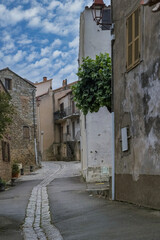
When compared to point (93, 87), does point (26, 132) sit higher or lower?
lower

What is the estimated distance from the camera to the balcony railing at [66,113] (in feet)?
148

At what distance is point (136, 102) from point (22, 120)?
29.4m

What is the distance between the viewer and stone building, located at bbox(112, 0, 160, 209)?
316 inches

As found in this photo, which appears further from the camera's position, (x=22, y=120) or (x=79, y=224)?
(x=22, y=120)

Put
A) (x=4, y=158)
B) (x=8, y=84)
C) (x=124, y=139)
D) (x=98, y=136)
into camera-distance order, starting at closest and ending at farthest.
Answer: (x=124, y=139), (x=98, y=136), (x=4, y=158), (x=8, y=84)

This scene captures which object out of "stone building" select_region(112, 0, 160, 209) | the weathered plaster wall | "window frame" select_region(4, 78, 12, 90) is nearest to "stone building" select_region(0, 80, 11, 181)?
"window frame" select_region(4, 78, 12, 90)

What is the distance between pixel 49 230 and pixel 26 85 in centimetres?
3206

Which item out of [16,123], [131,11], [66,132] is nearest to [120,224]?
[131,11]

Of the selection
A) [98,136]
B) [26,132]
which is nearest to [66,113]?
[26,132]

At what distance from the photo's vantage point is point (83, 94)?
540 inches

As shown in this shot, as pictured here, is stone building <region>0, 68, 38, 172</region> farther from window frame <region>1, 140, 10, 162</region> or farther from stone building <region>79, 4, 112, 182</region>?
stone building <region>79, 4, 112, 182</region>

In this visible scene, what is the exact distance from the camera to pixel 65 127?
4994 cm

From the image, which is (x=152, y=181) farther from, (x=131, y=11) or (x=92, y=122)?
(x=92, y=122)

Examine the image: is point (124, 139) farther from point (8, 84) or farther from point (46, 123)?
point (46, 123)
